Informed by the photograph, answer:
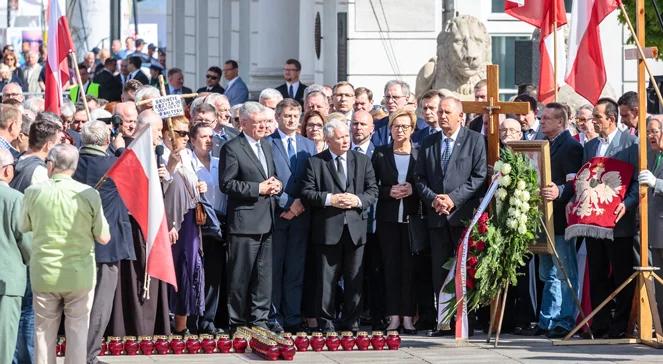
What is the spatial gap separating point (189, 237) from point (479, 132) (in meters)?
3.07

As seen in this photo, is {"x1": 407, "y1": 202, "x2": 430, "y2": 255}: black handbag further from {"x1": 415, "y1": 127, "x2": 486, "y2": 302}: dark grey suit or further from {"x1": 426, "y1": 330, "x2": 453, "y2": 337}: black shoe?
{"x1": 426, "y1": 330, "x2": 453, "y2": 337}: black shoe

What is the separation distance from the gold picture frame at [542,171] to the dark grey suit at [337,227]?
1.42 meters

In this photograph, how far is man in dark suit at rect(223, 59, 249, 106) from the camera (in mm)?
26156

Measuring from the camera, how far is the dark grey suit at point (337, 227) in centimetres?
1627

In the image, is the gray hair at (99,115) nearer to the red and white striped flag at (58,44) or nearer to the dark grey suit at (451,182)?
the red and white striped flag at (58,44)

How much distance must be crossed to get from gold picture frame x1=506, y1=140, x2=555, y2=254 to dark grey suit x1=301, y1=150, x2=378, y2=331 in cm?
142

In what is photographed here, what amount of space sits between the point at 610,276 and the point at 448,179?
166cm

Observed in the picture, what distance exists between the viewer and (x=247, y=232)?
52.6 ft

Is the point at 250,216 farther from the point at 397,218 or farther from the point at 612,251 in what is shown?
the point at 612,251

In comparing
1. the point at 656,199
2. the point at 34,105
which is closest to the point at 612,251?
the point at 656,199

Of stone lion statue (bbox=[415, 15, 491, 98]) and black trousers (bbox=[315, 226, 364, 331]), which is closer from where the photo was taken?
black trousers (bbox=[315, 226, 364, 331])

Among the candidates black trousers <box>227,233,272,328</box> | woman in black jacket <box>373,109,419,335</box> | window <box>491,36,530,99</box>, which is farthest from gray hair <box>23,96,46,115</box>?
window <box>491,36,530,99</box>

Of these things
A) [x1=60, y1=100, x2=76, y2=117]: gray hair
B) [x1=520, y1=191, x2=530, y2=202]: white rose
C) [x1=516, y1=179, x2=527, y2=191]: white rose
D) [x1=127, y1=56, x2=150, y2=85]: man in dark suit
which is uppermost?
[x1=127, y1=56, x2=150, y2=85]: man in dark suit

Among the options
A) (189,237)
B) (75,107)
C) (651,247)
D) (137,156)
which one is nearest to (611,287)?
(651,247)
